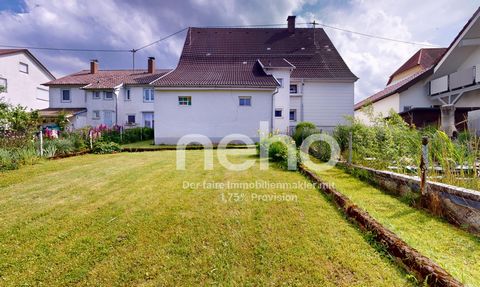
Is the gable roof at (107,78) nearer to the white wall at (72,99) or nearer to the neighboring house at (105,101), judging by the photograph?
the neighboring house at (105,101)

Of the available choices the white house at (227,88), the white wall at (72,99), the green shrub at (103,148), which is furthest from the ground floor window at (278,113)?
the white wall at (72,99)

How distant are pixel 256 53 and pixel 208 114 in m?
9.70

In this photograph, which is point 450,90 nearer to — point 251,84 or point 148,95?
point 251,84

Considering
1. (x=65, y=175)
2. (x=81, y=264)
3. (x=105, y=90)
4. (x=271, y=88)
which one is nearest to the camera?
(x=81, y=264)

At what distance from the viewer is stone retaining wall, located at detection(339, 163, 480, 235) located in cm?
285

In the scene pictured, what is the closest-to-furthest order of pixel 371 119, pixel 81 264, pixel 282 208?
pixel 81 264
pixel 282 208
pixel 371 119

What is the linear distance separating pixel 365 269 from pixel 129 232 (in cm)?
267

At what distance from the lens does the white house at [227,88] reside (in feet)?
47.5

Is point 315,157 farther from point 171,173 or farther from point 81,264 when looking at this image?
point 81,264

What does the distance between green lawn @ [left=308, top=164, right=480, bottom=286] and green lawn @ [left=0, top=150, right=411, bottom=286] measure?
503mm

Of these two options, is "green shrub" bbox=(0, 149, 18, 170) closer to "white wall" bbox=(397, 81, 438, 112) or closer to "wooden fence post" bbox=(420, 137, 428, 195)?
"wooden fence post" bbox=(420, 137, 428, 195)

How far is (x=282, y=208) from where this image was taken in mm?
3580

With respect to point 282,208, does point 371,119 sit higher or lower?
higher

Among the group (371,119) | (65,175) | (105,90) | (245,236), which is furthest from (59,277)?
(105,90)
